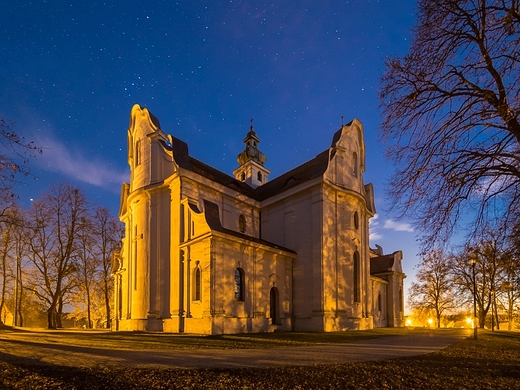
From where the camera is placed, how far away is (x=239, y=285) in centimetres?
2253

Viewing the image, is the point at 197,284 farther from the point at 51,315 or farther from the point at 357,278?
the point at 51,315

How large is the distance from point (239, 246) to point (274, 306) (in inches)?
236

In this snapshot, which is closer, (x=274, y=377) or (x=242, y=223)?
(x=274, y=377)

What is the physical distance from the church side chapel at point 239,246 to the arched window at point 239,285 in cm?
6

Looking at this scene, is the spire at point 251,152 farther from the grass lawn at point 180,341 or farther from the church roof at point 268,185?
the grass lawn at point 180,341

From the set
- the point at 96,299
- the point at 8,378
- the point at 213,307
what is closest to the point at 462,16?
the point at 8,378

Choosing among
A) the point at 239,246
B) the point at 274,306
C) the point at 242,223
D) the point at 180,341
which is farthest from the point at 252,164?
the point at 180,341

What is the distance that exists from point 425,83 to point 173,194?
18583 mm

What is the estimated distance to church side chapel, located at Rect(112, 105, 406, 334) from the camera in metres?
21.5

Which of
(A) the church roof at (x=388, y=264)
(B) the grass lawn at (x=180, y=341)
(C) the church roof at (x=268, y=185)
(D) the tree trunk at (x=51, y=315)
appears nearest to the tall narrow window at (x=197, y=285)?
(B) the grass lawn at (x=180, y=341)

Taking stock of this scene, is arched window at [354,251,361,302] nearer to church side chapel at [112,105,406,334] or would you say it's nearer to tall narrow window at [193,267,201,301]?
church side chapel at [112,105,406,334]

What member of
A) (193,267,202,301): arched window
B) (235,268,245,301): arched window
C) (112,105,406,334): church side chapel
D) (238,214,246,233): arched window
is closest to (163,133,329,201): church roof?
(112,105,406,334): church side chapel

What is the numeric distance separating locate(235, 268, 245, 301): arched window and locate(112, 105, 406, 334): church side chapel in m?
0.06

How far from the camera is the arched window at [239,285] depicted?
2233cm
